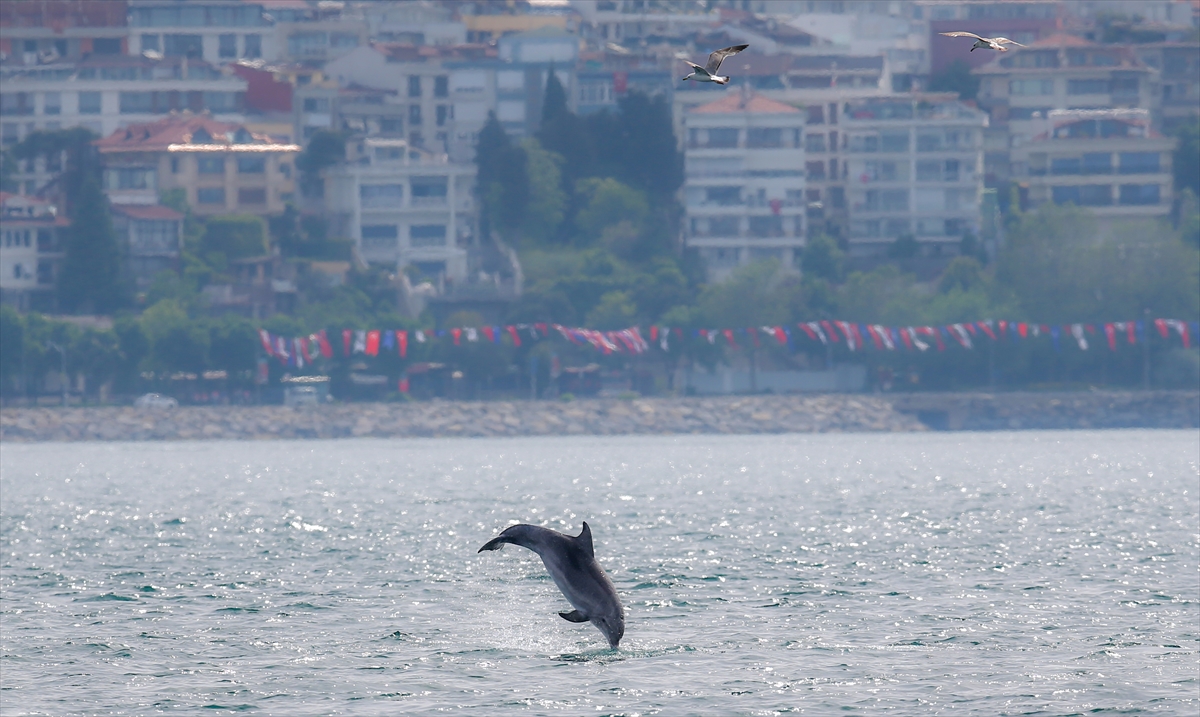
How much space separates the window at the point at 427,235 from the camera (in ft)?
636

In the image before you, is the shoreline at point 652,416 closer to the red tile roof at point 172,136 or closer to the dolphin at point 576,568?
the red tile roof at point 172,136

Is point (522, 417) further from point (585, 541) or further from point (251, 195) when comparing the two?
point (585, 541)

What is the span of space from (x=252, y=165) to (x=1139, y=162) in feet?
230

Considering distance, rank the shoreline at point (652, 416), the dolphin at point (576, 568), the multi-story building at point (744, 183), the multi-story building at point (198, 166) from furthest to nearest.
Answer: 1. the multi-story building at point (744, 183)
2. the multi-story building at point (198, 166)
3. the shoreline at point (652, 416)
4. the dolphin at point (576, 568)

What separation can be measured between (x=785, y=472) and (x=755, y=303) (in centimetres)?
6308

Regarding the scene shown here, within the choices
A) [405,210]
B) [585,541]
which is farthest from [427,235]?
[585,541]

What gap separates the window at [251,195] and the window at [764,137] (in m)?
39.2

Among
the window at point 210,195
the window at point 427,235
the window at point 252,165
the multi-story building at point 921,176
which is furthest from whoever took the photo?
the multi-story building at point 921,176

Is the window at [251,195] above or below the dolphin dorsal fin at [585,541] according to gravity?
below

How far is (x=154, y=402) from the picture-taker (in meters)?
162

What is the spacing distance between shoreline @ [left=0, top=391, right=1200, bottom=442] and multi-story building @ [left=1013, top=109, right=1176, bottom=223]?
108ft

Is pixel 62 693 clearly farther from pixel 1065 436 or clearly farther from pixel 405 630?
pixel 1065 436

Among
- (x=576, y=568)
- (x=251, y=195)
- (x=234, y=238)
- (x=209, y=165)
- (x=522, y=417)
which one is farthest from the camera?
(x=251, y=195)

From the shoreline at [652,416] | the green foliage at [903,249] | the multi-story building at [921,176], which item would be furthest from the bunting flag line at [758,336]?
the multi-story building at [921,176]
